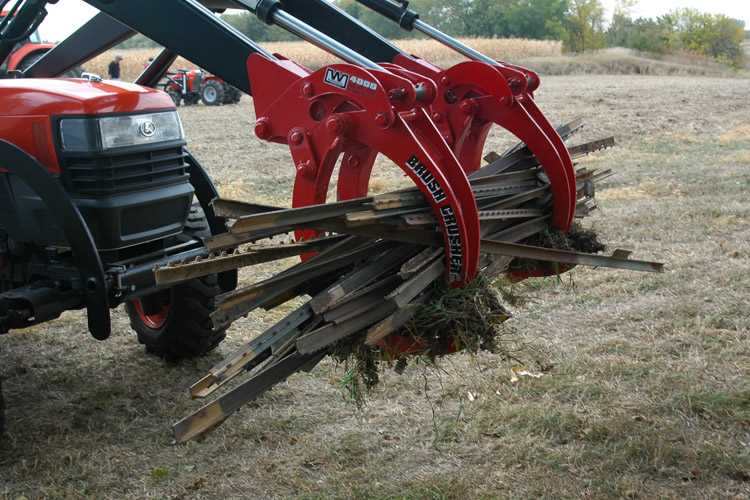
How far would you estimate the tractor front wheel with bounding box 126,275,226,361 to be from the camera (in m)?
4.45

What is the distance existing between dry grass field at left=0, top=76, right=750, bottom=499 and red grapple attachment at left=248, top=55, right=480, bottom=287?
2.98 feet

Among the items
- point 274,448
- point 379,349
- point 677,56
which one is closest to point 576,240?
point 379,349

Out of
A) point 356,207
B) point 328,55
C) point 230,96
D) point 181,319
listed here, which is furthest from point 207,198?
point 328,55

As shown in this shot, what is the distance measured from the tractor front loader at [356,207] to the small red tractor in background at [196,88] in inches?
736

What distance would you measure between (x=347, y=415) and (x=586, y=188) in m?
1.56

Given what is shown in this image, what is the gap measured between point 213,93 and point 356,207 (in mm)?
19905

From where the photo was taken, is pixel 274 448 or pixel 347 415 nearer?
pixel 274 448

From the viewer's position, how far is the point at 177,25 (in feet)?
11.3

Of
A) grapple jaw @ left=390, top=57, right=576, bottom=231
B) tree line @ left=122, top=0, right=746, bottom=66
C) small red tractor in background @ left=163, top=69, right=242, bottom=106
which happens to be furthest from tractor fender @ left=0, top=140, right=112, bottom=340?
tree line @ left=122, top=0, right=746, bottom=66

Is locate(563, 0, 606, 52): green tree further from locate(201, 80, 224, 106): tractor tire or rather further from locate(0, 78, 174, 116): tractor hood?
locate(0, 78, 174, 116): tractor hood

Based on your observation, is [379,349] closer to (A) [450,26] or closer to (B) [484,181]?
(B) [484,181]

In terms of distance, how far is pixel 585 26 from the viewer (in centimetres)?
5500

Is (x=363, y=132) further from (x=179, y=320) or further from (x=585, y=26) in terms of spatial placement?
(x=585, y=26)

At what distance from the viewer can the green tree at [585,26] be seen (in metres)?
54.0
